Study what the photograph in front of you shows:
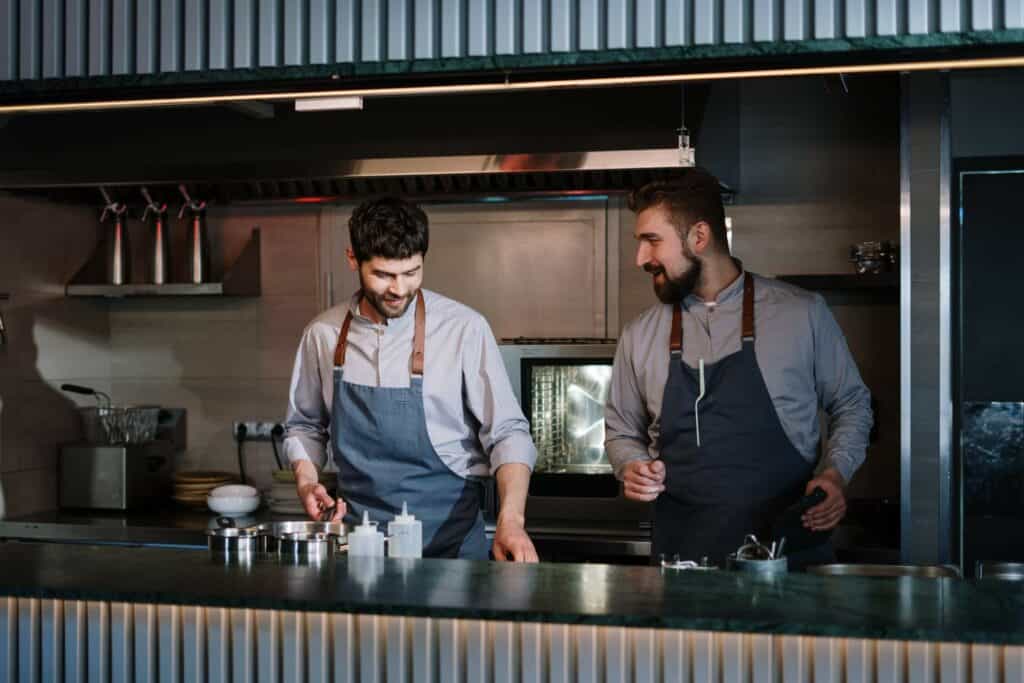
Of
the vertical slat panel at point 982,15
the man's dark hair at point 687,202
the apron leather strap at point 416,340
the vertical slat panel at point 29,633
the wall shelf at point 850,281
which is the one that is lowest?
the vertical slat panel at point 29,633

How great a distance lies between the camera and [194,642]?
2.26 m

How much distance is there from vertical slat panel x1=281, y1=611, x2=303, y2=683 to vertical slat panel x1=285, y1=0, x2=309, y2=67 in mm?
1053

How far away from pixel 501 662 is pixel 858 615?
1.97 ft

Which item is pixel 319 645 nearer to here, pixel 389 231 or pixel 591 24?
pixel 591 24

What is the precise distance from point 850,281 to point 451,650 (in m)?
3.00

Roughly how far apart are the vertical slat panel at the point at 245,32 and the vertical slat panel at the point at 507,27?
49 cm

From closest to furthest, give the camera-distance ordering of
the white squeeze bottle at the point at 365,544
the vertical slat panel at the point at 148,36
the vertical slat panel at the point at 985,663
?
the vertical slat panel at the point at 985,663 → the vertical slat panel at the point at 148,36 → the white squeeze bottle at the point at 365,544

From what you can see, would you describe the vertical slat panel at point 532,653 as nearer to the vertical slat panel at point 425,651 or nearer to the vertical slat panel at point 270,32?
the vertical slat panel at point 425,651

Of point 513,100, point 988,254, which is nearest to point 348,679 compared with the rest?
point 513,100

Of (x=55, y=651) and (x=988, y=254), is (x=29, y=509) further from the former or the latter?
(x=988, y=254)

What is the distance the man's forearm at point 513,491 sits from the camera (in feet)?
10.3

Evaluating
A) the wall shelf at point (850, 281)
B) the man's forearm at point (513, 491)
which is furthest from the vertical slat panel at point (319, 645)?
the wall shelf at point (850, 281)

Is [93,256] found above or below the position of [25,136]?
below

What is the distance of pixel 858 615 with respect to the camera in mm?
2035
